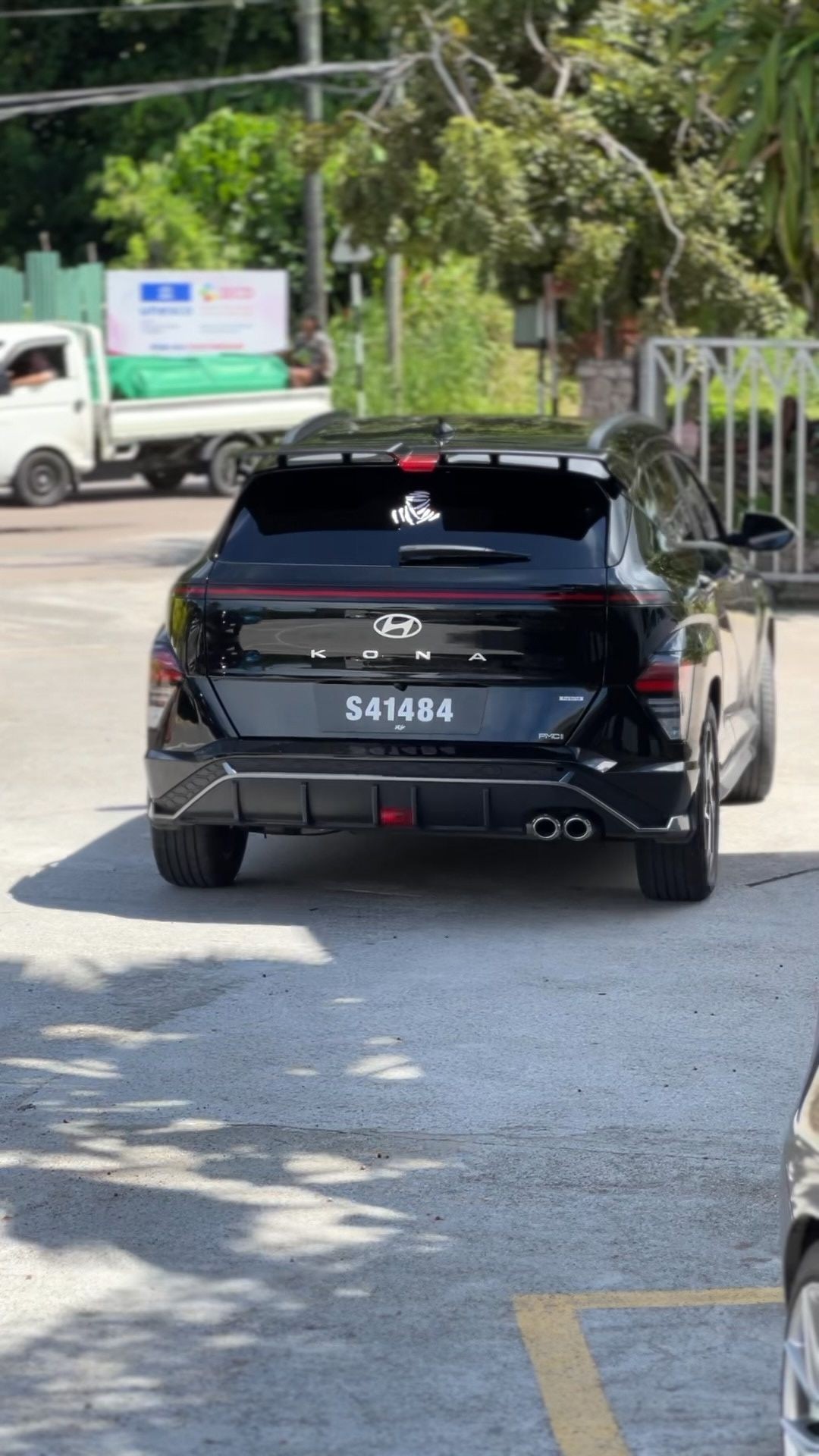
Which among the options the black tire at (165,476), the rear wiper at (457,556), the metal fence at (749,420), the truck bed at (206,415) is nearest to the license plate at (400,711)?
the rear wiper at (457,556)

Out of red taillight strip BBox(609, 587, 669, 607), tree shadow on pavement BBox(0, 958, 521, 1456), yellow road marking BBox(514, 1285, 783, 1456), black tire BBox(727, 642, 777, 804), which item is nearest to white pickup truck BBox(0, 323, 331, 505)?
black tire BBox(727, 642, 777, 804)

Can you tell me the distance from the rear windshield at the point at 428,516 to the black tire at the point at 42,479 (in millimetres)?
18727

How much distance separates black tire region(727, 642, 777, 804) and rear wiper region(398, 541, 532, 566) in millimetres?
2752

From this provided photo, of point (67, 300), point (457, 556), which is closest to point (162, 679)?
point (457, 556)

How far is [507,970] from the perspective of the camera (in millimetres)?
7637

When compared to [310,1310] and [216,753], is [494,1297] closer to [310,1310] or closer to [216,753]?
[310,1310]

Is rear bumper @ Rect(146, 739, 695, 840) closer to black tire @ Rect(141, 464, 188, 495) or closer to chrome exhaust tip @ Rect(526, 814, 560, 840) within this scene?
chrome exhaust tip @ Rect(526, 814, 560, 840)

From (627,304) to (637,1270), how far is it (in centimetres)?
1532

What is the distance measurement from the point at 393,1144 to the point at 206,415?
74.6 feet

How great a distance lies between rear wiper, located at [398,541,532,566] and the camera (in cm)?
804

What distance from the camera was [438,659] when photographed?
799 cm

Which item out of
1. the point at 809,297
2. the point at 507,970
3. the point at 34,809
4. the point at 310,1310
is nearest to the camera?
the point at 310,1310

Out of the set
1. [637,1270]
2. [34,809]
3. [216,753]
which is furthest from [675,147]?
[637,1270]

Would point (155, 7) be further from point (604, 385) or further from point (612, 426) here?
point (612, 426)
